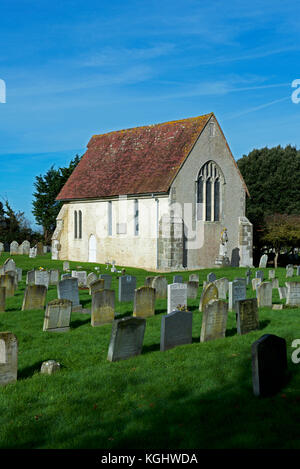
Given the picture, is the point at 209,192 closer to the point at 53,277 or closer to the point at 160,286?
the point at 53,277

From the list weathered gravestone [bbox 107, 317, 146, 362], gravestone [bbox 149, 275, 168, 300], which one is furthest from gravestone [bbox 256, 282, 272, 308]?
weathered gravestone [bbox 107, 317, 146, 362]

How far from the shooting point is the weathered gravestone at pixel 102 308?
12.7 metres

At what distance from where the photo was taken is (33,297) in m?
14.3

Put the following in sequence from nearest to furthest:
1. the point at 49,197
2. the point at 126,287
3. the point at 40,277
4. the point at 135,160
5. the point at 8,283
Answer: the point at 126,287
the point at 8,283
the point at 40,277
the point at 135,160
the point at 49,197

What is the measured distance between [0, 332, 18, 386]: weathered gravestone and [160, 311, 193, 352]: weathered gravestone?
11.0 ft

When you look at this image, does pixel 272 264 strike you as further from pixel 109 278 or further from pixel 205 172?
pixel 109 278

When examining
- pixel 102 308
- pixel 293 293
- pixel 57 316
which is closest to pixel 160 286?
pixel 102 308

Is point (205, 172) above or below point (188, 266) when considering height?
above

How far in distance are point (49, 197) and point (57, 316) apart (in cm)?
4396

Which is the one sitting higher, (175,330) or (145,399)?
(175,330)
